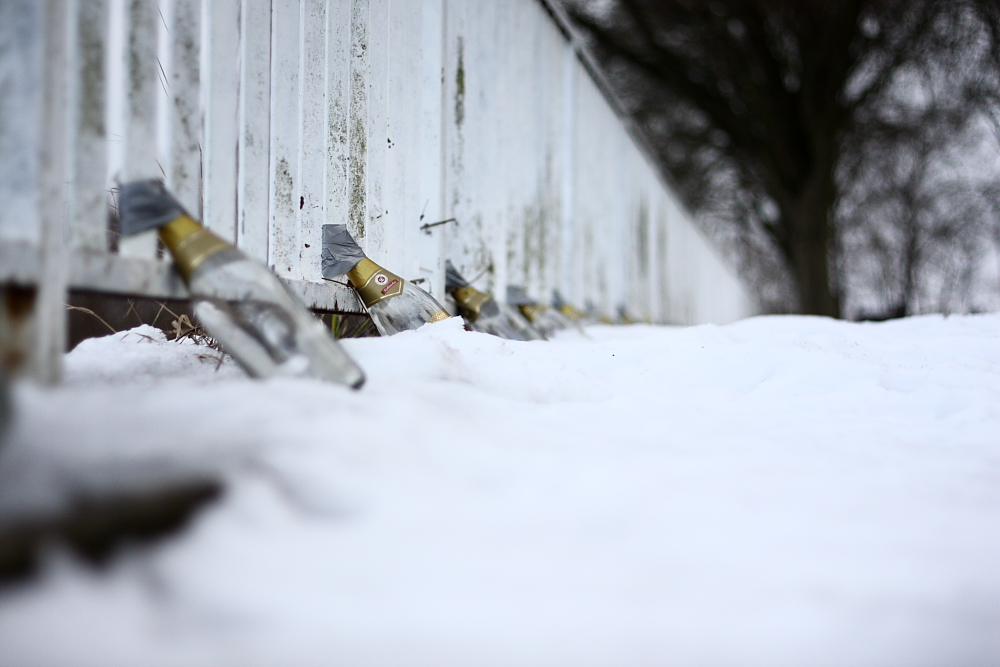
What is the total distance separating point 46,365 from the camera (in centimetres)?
76

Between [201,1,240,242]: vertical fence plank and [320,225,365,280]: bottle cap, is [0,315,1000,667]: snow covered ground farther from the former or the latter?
[320,225,365,280]: bottle cap

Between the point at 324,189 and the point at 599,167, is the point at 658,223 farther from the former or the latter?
the point at 324,189

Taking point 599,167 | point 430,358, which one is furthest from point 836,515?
point 599,167

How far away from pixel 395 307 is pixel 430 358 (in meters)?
0.46

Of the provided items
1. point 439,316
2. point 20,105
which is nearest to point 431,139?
point 439,316

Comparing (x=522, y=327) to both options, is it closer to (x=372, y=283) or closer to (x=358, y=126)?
(x=372, y=283)

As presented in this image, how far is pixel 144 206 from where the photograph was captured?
1.01 metres

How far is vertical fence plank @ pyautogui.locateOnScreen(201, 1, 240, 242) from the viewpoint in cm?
118

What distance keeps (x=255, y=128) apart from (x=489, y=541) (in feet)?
3.17

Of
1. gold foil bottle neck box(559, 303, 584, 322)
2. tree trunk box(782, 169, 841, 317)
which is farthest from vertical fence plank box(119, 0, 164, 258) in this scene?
tree trunk box(782, 169, 841, 317)

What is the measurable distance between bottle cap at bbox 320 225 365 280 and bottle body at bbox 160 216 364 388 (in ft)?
1.70

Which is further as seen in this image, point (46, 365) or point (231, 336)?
point (231, 336)

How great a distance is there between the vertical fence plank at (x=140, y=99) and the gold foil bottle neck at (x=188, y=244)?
25 mm

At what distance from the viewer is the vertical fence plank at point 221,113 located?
118 cm
